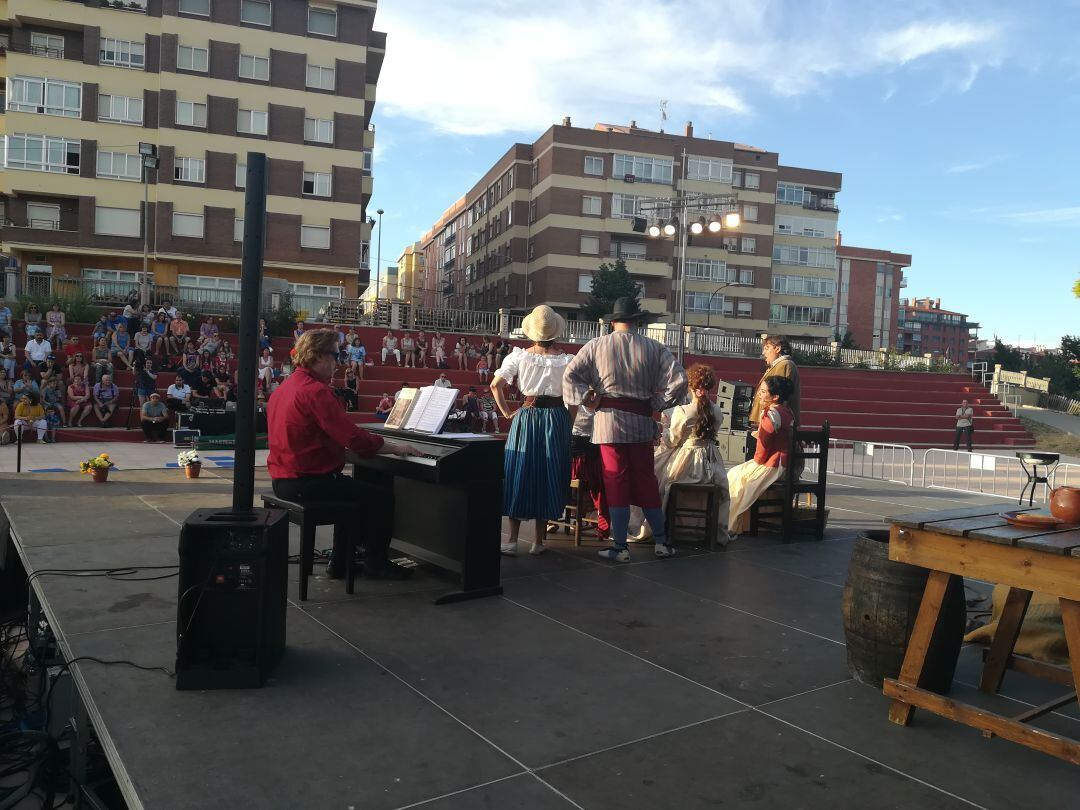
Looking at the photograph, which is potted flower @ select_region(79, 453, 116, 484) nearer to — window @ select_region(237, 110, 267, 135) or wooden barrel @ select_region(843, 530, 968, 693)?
wooden barrel @ select_region(843, 530, 968, 693)

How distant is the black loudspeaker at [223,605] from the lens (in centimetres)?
356

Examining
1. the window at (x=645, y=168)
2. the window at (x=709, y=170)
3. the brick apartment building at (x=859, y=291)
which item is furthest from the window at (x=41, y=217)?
the brick apartment building at (x=859, y=291)

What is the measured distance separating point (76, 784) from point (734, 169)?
187 ft

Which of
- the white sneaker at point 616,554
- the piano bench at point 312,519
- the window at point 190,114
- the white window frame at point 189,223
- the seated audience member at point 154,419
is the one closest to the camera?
the piano bench at point 312,519

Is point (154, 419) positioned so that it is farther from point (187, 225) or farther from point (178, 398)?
point (187, 225)

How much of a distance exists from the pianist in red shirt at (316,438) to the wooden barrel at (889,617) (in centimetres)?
273

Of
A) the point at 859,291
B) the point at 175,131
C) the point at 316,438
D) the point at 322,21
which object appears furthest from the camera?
the point at 859,291

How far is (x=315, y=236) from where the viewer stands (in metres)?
35.8

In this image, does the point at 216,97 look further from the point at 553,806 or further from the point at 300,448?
the point at 553,806

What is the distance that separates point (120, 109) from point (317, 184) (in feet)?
28.5

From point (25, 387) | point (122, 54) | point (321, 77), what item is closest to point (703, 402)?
point (25, 387)

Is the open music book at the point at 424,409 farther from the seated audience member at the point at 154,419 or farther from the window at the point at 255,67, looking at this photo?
the window at the point at 255,67

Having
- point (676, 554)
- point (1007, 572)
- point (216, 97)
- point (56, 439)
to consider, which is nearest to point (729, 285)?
point (216, 97)

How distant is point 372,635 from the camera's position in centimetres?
436
